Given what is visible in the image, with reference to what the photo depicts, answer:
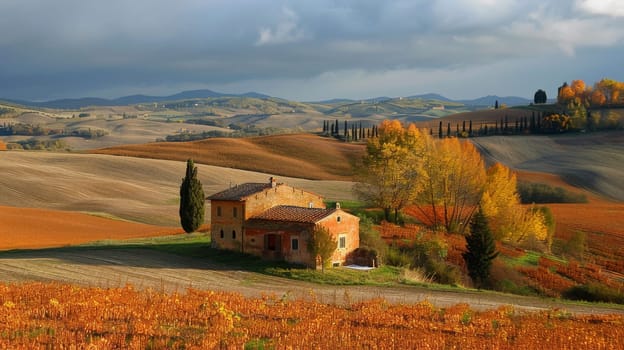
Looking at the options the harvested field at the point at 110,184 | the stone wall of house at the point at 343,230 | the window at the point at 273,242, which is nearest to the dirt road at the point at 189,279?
the window at the point at 273,242

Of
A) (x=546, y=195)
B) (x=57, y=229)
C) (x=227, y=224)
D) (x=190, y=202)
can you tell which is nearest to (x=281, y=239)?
(x=227, y=224)

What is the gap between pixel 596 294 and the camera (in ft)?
150

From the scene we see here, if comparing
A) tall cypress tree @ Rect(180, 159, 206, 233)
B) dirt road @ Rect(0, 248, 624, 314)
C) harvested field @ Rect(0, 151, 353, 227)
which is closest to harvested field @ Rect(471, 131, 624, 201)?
harvested field @ Rect(0, 151, 353, 227)

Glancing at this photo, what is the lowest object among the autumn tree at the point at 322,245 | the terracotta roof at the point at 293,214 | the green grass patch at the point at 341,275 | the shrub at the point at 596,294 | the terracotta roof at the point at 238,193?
the shrub at the point at 596,294

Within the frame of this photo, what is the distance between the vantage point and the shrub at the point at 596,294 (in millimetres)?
45469

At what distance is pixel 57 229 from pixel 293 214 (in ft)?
88.3

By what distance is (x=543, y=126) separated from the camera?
172m

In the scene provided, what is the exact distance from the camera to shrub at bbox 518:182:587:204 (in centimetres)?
10212

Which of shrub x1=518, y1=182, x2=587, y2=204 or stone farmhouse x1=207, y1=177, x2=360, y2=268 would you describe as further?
shrub x1=518, y1=182, x2=587, y2=204

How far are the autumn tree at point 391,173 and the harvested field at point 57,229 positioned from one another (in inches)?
826

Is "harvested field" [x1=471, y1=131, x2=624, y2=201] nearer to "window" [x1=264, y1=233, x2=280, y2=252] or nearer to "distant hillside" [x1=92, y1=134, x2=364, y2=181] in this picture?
"distant hillside" [x1=92, y1=134, x2=364, y2=181]

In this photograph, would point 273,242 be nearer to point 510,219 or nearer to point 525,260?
point 525,260

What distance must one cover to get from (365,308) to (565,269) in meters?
34.5

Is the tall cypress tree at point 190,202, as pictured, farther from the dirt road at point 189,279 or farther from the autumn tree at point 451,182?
the autumn tree at point 451,182
